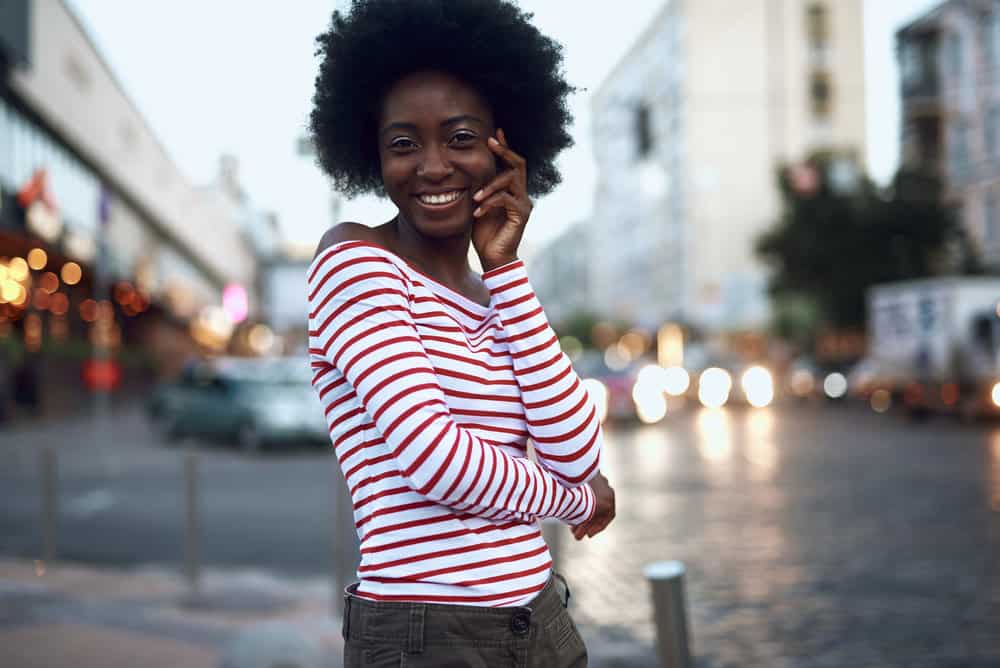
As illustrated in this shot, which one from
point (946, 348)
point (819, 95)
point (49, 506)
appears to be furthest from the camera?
point (819, 95)

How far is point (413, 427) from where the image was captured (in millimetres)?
1762

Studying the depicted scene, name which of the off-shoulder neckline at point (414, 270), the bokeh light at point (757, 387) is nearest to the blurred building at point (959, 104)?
the bokeh light at point (757, 387)

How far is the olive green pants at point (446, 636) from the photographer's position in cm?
186

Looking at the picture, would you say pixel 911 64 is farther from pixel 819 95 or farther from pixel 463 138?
pixel 463 138

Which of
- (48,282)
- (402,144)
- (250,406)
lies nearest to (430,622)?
(402,144)

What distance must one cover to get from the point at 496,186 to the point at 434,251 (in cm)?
15

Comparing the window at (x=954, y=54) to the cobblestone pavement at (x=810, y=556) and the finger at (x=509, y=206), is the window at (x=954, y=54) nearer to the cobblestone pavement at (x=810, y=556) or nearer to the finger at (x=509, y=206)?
the cobblestone pavement at (x=810, y=556)

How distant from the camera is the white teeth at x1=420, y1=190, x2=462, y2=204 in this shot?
1976 mm

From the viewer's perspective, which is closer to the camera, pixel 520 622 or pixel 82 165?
pixel 520 622

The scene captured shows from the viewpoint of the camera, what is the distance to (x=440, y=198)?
1.98m

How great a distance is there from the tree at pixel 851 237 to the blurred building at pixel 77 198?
23204 mm

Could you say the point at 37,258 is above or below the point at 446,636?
above

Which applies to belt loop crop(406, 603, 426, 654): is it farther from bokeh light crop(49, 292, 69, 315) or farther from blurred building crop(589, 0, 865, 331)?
blurred building crop(589, 0, 865, 331)

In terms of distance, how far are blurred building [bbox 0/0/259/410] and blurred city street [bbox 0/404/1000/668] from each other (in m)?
3.70
